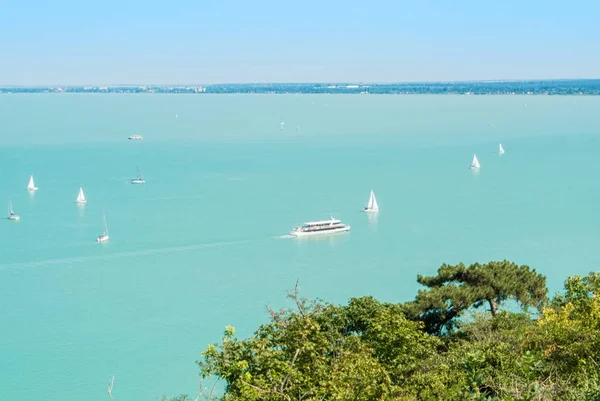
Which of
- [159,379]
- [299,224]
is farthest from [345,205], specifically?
[159,379]

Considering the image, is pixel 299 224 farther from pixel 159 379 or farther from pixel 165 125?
pixel 165 125

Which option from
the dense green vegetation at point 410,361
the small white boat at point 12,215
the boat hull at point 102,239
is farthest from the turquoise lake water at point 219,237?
the dense green vegetation at point 410,361

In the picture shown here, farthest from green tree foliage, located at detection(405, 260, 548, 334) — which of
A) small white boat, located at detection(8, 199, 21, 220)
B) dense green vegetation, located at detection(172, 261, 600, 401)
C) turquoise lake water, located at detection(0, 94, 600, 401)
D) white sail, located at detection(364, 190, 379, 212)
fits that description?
small white boat, located at detection(8, 199, 21, 220)

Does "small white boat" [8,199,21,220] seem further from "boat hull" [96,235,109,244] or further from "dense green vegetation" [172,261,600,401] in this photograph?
"dense green vegetation" [172,261,600,401]

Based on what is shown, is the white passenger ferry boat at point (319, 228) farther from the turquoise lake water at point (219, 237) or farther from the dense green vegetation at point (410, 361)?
the dense green vegetation at point (410, 361)

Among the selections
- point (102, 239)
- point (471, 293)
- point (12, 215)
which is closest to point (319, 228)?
point (102, 239)

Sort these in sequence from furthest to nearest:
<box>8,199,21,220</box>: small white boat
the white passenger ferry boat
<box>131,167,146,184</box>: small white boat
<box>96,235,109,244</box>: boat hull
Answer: <box>131,167,146,184</box>: small white boat < <box>8,199,21,220</box>: small white boat < the white passenger ferry boat < <box>96,235,109,244</box>: boat hull

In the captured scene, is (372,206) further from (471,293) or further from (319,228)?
(471,293)
